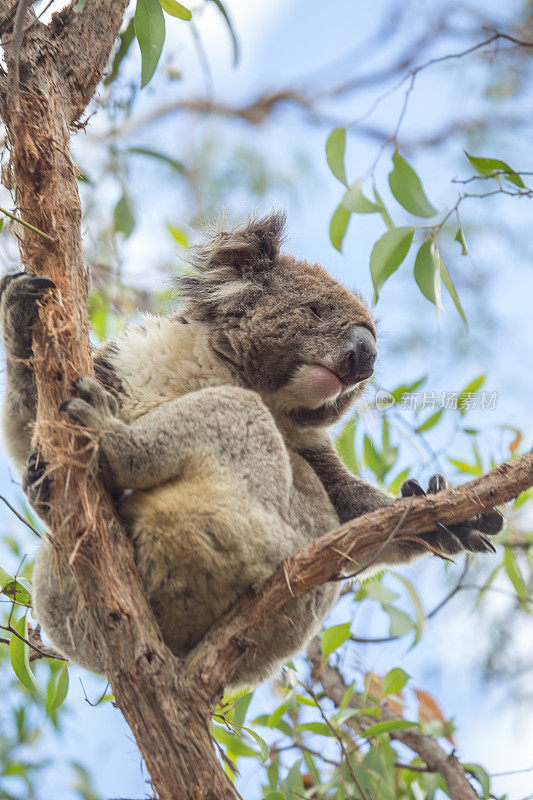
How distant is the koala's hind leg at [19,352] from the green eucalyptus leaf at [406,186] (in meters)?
1.28

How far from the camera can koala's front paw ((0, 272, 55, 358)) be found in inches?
67.7

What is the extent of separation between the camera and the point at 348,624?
92.4 inches

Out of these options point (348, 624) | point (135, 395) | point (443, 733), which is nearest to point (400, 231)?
point (135, 395)

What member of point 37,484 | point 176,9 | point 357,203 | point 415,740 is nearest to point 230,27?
point 176,9

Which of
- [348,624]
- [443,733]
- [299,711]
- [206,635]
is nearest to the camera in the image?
[206,635]

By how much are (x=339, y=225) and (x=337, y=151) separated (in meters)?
0.25

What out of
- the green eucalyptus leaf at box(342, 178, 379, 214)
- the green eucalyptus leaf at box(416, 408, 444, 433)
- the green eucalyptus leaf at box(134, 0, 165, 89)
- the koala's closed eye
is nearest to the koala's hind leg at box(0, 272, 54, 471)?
the green eucalyptus leaf at box(134, 0, 165, 89)

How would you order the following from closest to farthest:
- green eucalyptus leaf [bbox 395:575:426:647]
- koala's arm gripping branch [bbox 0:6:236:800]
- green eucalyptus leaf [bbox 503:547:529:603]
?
koala's arm gripping branch [bbox 0:6:236:800] < green eucalyptus leaf [bbox 503:547:529:603] < green eucalyptus leaf [bbox 395:575:426:647]

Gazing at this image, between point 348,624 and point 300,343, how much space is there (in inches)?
33.8

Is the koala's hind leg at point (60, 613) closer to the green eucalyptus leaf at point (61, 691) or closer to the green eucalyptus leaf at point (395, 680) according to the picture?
the green eucalyptus leaf at point (61, 691)

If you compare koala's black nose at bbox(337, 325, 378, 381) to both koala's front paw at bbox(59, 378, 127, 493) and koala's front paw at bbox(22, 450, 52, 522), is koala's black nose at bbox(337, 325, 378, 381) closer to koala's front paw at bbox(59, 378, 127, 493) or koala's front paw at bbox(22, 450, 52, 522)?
koala's front paw at bbox(59, 378, 127, 493)

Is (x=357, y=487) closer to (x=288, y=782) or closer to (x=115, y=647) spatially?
(x=288, y=782)

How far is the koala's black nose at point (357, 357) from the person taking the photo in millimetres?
2346

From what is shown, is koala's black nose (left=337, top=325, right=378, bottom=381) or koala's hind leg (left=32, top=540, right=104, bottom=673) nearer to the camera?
koala's hind leg (left=32, top=540, right=104, bottom=673)
